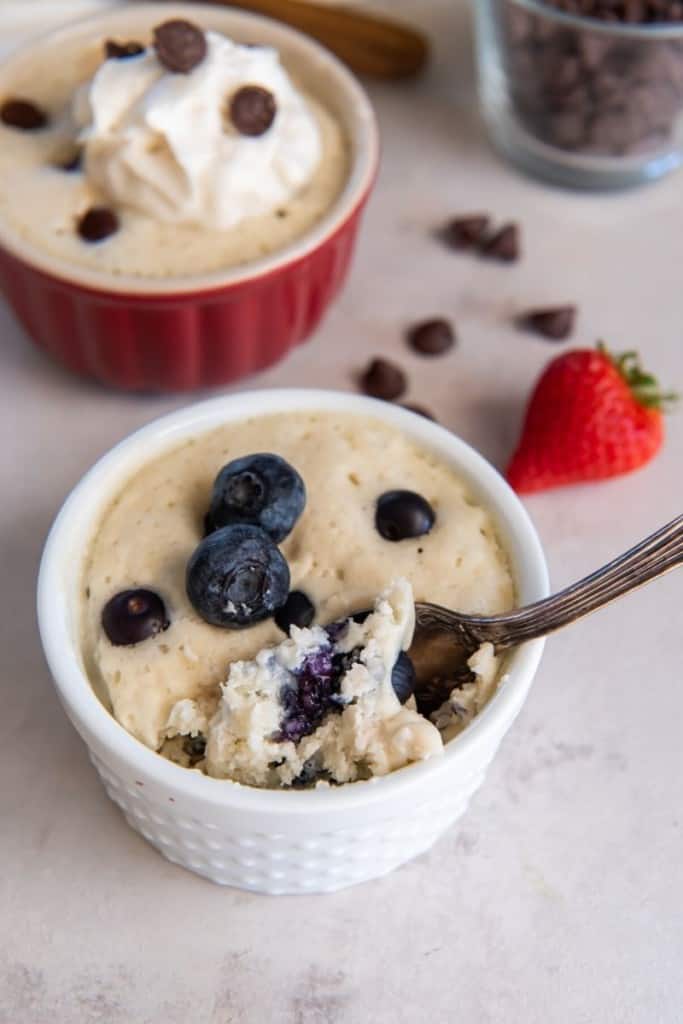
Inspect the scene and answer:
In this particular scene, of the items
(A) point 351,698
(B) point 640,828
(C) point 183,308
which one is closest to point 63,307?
(C) point 183,308

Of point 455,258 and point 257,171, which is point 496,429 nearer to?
point 455,258

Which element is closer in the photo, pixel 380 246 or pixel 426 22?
pixel 380 246

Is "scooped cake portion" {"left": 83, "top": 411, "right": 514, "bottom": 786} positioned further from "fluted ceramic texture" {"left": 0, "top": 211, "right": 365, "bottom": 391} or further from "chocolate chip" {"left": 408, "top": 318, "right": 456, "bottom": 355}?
"chocolate chip" {"left": 408, "top": 318, "right": 456, "bottom": 355}

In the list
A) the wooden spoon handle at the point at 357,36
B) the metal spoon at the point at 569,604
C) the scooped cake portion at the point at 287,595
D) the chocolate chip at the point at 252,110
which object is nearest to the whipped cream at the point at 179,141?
the chocolate chip at the point at 252,110

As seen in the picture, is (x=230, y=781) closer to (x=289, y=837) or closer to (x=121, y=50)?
(x=289, y=837)

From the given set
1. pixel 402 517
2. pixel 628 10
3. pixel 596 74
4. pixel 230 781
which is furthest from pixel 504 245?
pixel 230 781

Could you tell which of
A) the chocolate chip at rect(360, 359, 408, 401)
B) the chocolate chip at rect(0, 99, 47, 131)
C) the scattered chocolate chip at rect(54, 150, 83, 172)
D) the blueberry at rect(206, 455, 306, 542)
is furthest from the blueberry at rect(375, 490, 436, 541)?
the chocolate chip at rect(0, 99, 47, 131)
